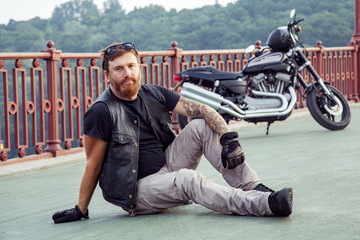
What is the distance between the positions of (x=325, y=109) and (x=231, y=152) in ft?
14.2

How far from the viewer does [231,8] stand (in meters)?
34.3

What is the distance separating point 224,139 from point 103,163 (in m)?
0.65

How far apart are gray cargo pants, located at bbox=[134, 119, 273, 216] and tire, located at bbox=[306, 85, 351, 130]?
12.9 ft

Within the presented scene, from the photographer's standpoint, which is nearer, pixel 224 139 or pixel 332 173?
pixel 224 139

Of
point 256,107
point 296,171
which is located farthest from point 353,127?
point 296,171

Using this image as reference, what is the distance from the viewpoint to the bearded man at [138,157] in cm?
355

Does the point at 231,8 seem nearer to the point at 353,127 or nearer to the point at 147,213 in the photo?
the point at 353,127

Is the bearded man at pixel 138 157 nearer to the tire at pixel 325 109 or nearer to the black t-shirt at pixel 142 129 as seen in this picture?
the black t-shirt at pixel 142 129

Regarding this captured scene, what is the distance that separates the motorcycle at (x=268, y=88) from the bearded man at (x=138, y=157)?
138 inches

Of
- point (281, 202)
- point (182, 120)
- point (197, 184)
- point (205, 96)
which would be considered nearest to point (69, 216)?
point (197, 184)

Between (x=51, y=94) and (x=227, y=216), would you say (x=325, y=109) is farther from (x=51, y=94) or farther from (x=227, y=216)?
(x=227, y=216)

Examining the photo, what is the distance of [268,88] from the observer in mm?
7738

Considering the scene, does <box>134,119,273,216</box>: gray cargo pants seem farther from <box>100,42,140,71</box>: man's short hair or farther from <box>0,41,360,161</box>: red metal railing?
<box>0,41,360,161</box>: red metal railing

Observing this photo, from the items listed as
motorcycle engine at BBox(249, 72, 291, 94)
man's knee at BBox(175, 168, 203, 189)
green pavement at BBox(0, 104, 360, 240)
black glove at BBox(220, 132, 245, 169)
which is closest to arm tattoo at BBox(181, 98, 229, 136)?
black glove at BBox(220, 132, 245, 169)
